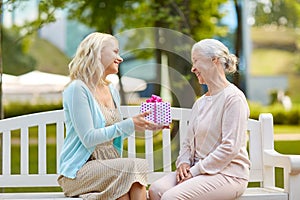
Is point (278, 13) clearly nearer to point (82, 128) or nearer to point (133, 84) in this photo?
point (133, 84)

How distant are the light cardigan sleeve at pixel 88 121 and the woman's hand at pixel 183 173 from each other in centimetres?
33

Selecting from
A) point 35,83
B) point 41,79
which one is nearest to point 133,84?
point 41,79

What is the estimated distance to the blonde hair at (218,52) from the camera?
344 cm

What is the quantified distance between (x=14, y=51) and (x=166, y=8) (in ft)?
21.6

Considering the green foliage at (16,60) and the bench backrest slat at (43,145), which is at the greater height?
the green foliage at (16,60)

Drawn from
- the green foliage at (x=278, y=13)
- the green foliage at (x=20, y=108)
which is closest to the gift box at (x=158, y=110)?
the green foliage at (x=20, y=108)

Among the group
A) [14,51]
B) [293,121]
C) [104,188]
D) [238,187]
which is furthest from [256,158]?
[293,121]

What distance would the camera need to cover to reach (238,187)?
135 inches

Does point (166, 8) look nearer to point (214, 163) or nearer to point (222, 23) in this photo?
point (214, 163)

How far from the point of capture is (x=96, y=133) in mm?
3320

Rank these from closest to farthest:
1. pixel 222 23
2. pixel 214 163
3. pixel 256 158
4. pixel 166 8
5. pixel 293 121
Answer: pixel 214 163 → pixel 256 158 → pixel 166 8 → pixel 222 23 → pixel 293 121

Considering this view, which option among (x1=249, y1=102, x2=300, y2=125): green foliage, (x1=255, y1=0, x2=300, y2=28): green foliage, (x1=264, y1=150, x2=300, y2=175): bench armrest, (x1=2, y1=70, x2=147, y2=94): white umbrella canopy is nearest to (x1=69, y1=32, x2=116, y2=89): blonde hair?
(x1=264, y1=150, x2=300, y2=175): bench armrest

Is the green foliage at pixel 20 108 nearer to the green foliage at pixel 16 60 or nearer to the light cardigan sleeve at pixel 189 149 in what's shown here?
the green foliage at pixel 16 60

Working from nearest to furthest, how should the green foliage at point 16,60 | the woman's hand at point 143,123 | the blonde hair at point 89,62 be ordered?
the woman's hand at point 143,123
the blonde hair at point 89,62
the green foliage at point 16,60
